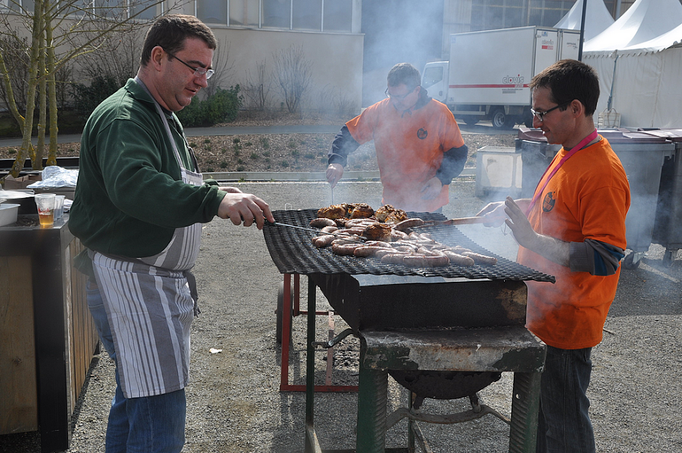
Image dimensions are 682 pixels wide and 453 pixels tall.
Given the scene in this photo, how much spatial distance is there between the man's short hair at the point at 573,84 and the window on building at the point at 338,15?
61.3 ft

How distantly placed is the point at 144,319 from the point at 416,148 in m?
3.02

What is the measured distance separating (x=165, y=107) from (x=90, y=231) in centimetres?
61

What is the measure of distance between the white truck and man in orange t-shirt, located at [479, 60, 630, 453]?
17408 mm

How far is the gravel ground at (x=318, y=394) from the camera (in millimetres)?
3490

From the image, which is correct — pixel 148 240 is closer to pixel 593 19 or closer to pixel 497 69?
pixel 497 69

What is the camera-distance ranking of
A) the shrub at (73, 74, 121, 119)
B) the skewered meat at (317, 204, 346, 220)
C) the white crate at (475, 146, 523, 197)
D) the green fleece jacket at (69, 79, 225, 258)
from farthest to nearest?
1. the shrub at (73, 74, 121, 119)
2. the white crate at (475, 146, 523, 197)
3. the skewered meat at (317, 204, 346, 220)
4. the green fleece jacket at (69, 79, 225, 258)

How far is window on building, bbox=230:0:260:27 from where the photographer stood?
63.6 ft

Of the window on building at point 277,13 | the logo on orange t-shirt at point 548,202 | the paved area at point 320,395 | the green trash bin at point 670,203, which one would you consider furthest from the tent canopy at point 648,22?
the logo on orange t-shirt at point 548,202

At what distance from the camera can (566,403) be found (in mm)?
2572

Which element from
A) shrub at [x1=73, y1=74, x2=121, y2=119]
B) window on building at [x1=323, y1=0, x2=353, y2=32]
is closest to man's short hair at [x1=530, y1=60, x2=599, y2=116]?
shrub at [x1=73, y1=74, x2=121, y2=119]

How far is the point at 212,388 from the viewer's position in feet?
13.3

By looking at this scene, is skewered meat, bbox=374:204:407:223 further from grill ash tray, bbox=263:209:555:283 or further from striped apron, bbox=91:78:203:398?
striped apron, bbox=91:78:203:398

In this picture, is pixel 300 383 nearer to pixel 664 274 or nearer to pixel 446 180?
pixel 446 180

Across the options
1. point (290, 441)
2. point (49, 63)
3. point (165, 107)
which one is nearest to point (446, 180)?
point (290, 441)
